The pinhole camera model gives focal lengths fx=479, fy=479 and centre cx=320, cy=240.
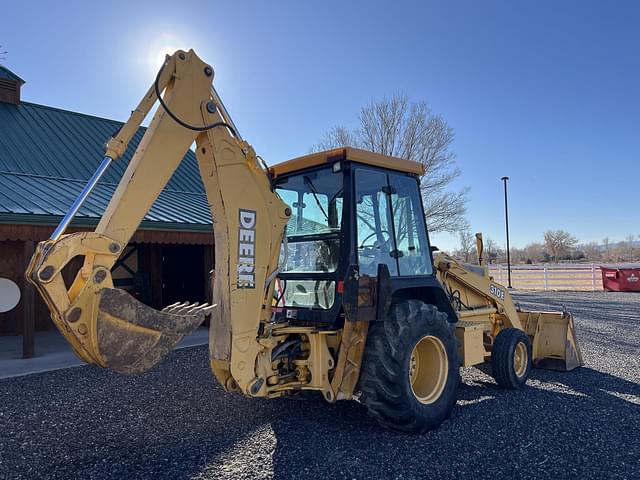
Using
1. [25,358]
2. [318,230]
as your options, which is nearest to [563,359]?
[318,230]

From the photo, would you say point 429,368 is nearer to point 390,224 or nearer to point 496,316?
point 390,224

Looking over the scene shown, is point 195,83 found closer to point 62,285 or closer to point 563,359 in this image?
point 62,285

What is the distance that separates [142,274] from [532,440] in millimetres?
10745

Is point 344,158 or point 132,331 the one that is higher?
point 344,158

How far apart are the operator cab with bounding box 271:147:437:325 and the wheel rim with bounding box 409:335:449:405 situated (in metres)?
0.63

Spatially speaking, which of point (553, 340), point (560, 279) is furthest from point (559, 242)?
point (553, 340)

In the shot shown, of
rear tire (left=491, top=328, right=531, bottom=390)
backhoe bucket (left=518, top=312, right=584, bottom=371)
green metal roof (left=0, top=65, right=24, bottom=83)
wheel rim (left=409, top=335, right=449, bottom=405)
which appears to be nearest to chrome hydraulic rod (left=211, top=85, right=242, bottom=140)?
wheel rim (left=409, top=335, right=449, bottom=405)

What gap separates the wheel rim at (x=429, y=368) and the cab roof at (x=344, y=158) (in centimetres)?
171

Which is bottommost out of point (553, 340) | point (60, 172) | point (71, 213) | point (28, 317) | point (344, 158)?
point (553, 340)

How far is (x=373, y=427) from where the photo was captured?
4.53 m

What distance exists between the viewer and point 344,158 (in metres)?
4.36

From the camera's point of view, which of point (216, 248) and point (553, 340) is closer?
point (216, 248)

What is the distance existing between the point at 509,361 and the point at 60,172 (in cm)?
1092

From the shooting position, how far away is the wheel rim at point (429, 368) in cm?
460
